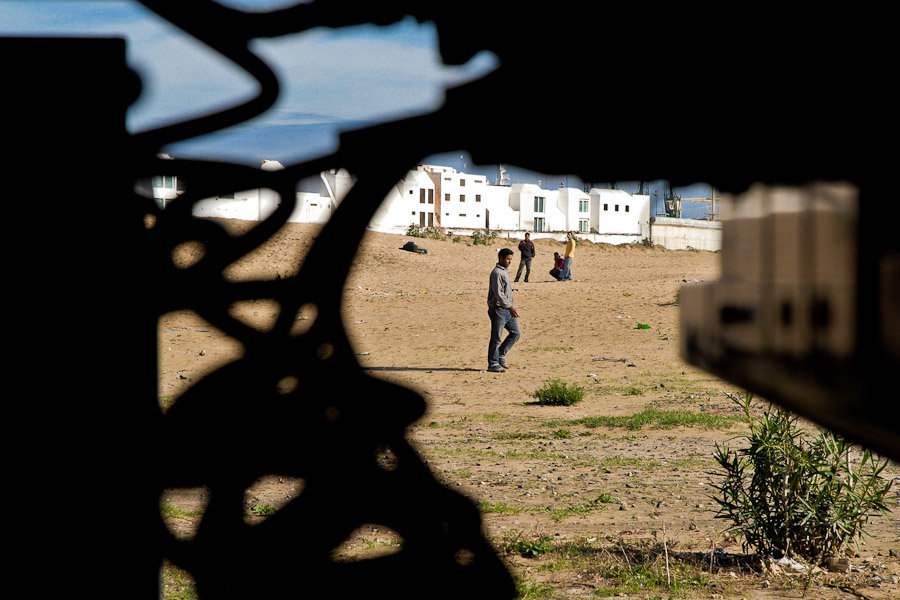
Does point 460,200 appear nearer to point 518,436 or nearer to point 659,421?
point 659,421

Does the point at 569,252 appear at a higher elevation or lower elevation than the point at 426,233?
lower

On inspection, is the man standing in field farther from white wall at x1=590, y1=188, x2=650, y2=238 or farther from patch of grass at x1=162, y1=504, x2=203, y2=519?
white wall at x1=590, y1=188, x2=650, y2=238

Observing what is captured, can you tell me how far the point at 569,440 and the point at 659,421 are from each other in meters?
1.34

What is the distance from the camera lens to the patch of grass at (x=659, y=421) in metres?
9.25

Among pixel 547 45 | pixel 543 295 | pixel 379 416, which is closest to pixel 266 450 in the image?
pixel 379 416

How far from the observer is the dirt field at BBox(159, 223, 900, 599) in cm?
481

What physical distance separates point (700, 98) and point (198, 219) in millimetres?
641

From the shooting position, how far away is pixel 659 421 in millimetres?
9445

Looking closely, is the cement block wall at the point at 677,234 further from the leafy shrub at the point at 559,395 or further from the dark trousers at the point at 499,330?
the leafy shrub at the point at 559,395

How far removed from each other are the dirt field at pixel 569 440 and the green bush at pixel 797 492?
0.69 ft

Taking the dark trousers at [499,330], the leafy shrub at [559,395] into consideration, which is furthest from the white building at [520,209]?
the leafy shrub at [559,395]

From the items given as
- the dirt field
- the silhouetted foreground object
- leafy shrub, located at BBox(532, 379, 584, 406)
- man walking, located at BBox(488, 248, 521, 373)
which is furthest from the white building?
the silhouetted foreground object

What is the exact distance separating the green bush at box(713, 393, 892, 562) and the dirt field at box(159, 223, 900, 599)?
0.21 m

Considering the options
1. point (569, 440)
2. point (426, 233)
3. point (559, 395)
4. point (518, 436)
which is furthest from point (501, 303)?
point (426, 233)
